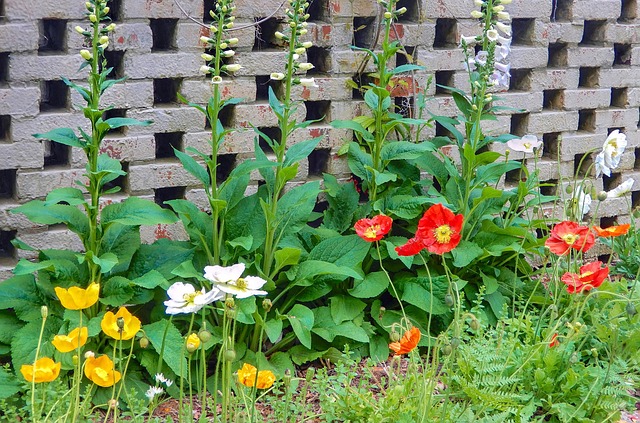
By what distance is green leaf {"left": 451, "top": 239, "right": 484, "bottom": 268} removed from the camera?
10.2ft

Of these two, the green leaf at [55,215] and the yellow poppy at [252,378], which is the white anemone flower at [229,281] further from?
the green leaf at [55,215]

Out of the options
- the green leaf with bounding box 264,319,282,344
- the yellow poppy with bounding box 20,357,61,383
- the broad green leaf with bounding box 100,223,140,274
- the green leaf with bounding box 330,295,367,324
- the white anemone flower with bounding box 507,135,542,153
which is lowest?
the green leaf with bounding box 330,295,367,324

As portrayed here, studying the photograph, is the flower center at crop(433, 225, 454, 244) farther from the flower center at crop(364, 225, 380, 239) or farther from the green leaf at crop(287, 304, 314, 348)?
the green leaf at crop(287, 304, 314, 348)

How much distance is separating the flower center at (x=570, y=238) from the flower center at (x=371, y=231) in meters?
0.55

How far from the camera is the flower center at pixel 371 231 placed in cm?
264

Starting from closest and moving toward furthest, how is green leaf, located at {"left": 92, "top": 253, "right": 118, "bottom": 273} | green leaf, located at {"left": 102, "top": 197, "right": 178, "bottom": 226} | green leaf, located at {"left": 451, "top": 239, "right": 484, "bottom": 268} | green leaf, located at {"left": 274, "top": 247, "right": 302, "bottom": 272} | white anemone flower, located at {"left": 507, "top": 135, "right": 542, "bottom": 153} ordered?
green leaf, located at {"left": 92, "top": 253, "right": 118, "bottom": 273}, green leaf, located at {"left": 102, "top": 197, "right": 178, "bottom": 226}, green leaf, located at {"left": 274, "top": 247, "right": 302, "bottom": 272}, green leaf, located at {"left": 451, "top": 239, "right": 484, "bottom": 268}, white anemone flower, located at {"left": 507, "top": 135, "right": 542, "bottom": 153}

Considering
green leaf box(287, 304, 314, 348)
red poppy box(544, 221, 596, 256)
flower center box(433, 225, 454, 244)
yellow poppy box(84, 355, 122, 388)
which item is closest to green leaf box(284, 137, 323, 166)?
green leaf box(287, 304, 314, 348)

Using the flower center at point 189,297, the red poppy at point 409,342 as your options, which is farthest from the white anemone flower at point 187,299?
the red poppy at point 409,342

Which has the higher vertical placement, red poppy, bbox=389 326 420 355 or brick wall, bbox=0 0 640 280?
brick wall, bbox=0 0 640 280

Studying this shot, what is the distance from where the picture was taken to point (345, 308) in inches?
120

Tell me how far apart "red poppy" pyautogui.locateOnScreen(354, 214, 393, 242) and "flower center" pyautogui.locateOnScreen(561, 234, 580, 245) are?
0.51 metres

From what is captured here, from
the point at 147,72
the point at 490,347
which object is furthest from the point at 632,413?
the point at 147,72

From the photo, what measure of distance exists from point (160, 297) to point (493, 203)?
1334mm

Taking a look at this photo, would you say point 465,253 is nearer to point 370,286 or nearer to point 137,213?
point 370,286
